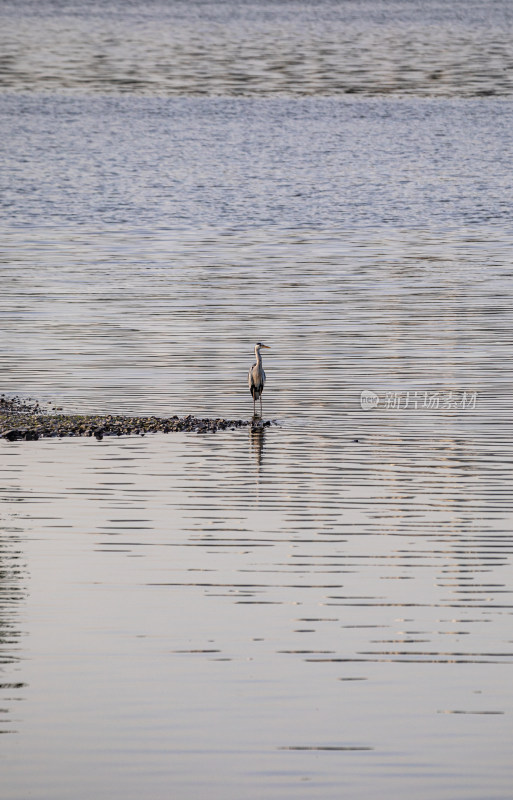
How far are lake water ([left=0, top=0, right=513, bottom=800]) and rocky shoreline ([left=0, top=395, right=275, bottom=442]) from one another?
21.7 inches

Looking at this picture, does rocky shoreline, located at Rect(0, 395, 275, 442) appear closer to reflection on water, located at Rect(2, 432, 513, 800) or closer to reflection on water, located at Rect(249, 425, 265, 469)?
reflection on water, located at Rect(249, 425, 265, 469)

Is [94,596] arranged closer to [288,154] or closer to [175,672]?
[175,672]

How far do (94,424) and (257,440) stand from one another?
2.63 meters

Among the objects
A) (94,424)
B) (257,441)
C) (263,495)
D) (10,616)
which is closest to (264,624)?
(10,616)

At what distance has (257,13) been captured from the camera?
176000 millimetres

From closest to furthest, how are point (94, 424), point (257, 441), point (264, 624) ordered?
point (264, 624), point (257, 441), point (94, 424)

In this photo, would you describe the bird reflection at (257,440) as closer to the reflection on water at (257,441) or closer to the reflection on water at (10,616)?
the reflection on water at (257,441)

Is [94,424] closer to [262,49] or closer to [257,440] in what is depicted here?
[257,440]

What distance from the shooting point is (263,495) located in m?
19.1

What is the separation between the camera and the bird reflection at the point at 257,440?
21688mm

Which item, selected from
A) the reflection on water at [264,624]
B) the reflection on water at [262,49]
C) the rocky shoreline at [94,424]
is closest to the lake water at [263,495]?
the reflection on water at [264,624]

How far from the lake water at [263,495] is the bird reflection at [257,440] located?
2.7 inches

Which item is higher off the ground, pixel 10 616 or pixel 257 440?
pixel 10 616

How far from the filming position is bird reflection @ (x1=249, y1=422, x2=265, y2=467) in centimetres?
2169
